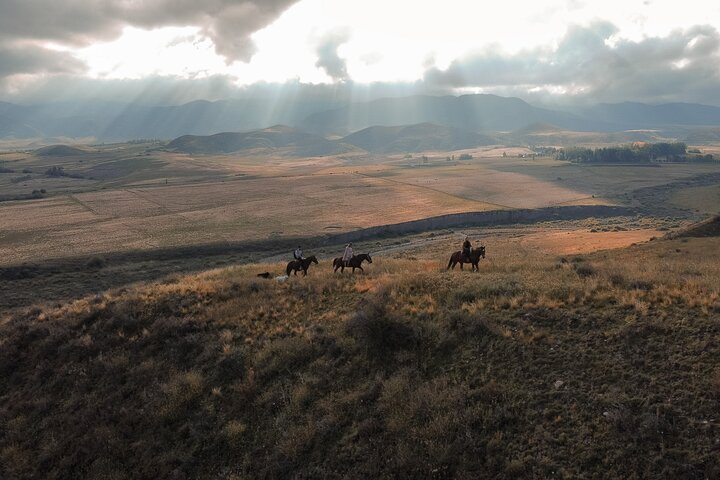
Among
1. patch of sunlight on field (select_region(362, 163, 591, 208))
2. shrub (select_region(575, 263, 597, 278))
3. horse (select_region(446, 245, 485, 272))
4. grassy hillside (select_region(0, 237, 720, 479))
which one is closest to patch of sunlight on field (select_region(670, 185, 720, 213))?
patch of sunlight on field (select_region(362, 163, 591, 208))

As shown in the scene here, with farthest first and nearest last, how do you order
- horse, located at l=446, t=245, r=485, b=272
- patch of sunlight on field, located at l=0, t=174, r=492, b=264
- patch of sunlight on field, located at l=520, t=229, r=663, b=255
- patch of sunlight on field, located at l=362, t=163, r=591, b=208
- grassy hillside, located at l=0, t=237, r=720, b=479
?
patch of sunlight on field, located at l=362, t=163, r=591, b=208, patch of sunlight on field, located at l=0, t=174, r=492, b=264, patch of sunlight on field, located at l=520, t=229, r=663, b=255, horse, located at l=446, t=245, r=485, b=272, grassy hillside, located at l=0, t=237, r=720, b=479

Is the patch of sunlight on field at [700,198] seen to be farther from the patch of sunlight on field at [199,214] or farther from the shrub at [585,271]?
the shrub at [585,271]

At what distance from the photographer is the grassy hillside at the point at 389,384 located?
40.3 ft

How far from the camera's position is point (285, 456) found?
14023mm

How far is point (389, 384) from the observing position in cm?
1539

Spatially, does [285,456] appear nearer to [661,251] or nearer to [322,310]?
[322,310]

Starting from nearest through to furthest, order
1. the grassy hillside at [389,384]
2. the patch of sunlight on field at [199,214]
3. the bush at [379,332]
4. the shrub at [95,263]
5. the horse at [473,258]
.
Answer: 1. the grassy hillside at [389,384]
2. the bush at [379,332]
3. the horse at [473,258]
4. the shrub at [95,263]
5. the patch of sunlight on field at [199,214]

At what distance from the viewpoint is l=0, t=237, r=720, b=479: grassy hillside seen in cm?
1230

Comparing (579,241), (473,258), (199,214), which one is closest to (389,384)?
(473,258)

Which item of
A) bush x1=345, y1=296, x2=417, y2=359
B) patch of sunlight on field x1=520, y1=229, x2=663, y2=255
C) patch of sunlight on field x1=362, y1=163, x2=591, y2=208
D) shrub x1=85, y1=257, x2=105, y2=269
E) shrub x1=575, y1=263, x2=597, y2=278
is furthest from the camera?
patch of sunlight on field x1=362, y1=163, x2=591, y2=208

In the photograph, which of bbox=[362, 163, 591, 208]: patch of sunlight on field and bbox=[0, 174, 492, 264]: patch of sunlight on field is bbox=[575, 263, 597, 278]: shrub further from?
bbox=[362, 163, 591, 208]: patch of sunlight on field

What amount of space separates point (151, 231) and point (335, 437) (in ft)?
288

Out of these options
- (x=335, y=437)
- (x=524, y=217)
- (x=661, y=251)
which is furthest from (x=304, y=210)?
(x=335, y=437)

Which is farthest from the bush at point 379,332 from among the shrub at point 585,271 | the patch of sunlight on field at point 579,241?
the patch of sunlight on field at point 579,241
